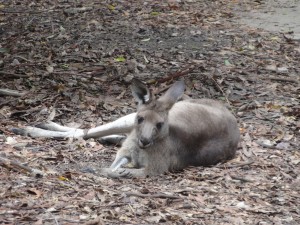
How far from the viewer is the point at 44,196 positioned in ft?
17.2

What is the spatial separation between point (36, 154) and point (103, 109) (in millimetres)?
1741

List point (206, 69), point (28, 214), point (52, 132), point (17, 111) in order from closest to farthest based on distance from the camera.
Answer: point (28, 214)
point (52, 132)
point (17, 111)
point (206, 69)

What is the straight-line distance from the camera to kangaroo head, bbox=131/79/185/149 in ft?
21.0

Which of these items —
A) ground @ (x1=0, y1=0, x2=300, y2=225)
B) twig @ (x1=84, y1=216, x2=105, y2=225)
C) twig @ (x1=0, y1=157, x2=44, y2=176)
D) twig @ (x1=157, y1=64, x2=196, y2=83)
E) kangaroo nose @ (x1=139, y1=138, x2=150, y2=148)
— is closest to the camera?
twig @ (x1=84, y1=216, x2=105, y2=225)

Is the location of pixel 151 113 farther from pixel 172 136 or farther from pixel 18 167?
pixel 18 167

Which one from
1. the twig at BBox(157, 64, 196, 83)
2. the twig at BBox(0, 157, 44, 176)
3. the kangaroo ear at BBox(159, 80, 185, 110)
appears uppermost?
the kangaroo ear at BBox(159, 80, 185, 110)

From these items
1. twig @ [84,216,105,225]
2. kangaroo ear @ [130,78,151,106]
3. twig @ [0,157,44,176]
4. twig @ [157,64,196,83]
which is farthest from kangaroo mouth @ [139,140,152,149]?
twig @ [157,64,196,83]

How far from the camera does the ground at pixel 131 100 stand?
538 cm

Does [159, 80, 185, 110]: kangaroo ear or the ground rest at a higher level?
[159, 80, 185, 110]: kangaroo ear

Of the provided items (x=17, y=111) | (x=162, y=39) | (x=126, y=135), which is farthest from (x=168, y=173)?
(x=162, y=39)

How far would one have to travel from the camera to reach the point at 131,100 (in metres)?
8.54

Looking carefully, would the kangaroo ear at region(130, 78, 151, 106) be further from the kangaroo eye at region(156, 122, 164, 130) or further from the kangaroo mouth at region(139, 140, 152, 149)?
the kangaroo mouth at region(139, 140, 152, 149)

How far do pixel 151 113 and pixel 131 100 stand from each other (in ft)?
6.52

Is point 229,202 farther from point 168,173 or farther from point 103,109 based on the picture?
point 103,109
